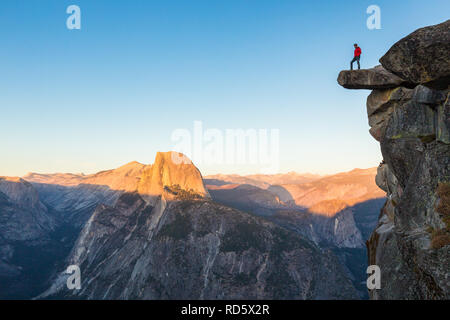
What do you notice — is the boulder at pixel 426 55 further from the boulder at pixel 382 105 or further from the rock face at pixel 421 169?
the boulder at pixel 382 105

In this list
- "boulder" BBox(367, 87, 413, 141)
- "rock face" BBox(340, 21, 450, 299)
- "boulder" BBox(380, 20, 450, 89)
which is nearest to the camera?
"rock face" BBox(340, 21, 450, 299)

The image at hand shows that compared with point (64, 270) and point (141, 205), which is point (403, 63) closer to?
point (141, 205)

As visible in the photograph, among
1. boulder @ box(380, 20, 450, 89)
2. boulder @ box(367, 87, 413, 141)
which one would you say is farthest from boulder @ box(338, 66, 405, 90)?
boulder @ box(380, 20, 450, 89)

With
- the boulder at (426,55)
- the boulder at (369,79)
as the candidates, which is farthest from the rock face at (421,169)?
the boulder at (369,79)

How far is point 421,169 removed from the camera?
19.9 m

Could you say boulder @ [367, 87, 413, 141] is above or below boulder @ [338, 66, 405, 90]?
below

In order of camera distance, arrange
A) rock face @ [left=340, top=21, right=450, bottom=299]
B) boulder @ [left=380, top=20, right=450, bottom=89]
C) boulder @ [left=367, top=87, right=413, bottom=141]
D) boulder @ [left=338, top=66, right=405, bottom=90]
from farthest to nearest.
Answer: boulder @ [left=338, top=66, right=405, bottom=90] < boulder @ [left=367, top=87, right=413, bottom=141] < boulder @ [left=380, top=20, right=450, bottom=89] < rock face @ [left=340, top=21, right=450, bottom=299]

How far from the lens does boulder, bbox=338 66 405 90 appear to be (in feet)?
86.1

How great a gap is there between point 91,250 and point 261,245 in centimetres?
10973

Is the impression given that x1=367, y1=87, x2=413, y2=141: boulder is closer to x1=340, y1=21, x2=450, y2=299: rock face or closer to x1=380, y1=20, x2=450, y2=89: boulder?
x1=340, y1=21, x2=450, y2=299: rock face

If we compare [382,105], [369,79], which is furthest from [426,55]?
[382,105]

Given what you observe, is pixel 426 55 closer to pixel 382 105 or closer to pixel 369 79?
pixel 369 79

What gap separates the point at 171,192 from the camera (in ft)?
588

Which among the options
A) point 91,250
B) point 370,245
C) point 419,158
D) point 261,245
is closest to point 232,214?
point 261,245
